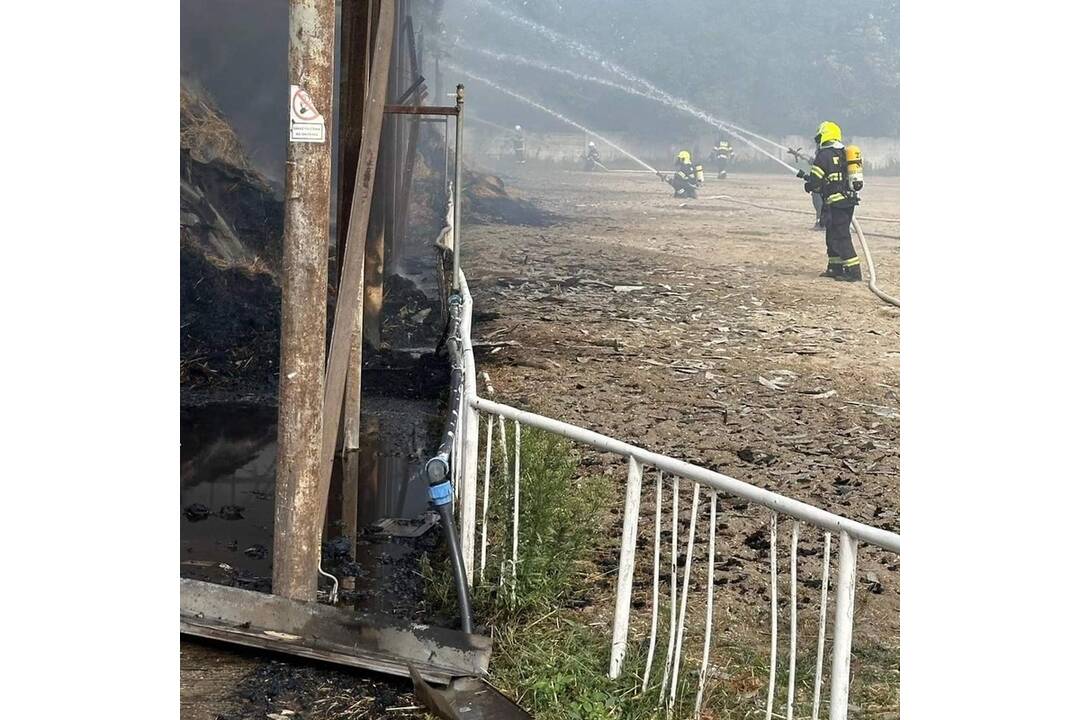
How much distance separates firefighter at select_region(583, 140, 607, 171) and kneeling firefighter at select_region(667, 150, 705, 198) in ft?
4.74

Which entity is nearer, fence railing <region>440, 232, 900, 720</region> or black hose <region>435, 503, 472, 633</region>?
fence railing <region>440, 232, 900, 720</region>

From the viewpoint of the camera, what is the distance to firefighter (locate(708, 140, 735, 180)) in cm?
1800

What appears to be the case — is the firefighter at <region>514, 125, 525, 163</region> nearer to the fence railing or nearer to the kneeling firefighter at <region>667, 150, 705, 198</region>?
the kneeling firefighter at <region>667, 150, 705, 198</region>

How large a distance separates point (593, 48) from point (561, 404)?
42.7ft

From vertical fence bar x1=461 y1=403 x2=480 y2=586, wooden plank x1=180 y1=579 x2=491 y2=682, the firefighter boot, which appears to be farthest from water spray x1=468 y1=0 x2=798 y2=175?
wooden plank x1=180 y1=579 x2=491 y2=682

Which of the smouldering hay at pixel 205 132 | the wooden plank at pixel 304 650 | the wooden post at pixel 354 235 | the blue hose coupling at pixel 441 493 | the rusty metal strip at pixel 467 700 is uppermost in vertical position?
the smouldering hay at pixel 205 132

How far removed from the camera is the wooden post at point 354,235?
11.2 ft

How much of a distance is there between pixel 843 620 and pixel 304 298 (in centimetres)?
186

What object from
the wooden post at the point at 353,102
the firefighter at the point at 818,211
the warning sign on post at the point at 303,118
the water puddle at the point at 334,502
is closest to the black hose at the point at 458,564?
the water puddle at the point at 334,502

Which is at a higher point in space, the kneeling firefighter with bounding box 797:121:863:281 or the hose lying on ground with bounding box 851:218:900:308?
the kneeling firefighter with bounding box 797:121:863:281

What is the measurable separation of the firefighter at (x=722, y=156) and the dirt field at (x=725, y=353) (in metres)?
0.23

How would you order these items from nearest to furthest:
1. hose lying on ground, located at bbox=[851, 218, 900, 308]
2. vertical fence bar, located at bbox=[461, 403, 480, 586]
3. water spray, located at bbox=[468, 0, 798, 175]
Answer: vertical fence bar, located at bbox=[461, 403, 480, 586], hose lying on ground, located at bbox=[851, 218, 900, 308], water spray, located at bbox=[468, 0, 798, 175]

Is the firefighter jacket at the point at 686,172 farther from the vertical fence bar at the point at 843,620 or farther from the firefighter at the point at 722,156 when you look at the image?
the vertical fence bar at the point at 843,620
